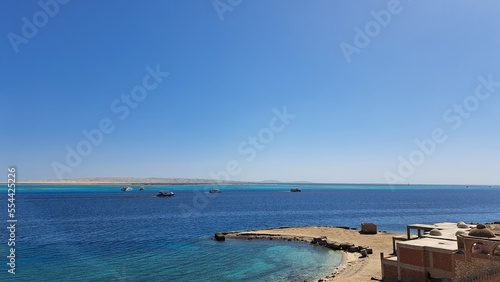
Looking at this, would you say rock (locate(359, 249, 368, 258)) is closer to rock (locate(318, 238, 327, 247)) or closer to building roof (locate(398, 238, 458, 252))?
rock (locate(318, 238, 327, 247))

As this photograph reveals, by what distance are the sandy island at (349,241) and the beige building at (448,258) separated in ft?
11.6

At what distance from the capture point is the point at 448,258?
26.3 metres

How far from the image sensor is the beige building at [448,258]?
22.1 meters

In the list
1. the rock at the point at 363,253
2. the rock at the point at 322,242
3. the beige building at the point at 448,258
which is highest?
the beige building at the point at 448,258

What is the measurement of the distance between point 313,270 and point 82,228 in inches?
2135

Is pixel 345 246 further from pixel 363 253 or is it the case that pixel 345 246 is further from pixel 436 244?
pixel 436 244

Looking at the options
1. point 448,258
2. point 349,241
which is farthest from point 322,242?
point 448,258

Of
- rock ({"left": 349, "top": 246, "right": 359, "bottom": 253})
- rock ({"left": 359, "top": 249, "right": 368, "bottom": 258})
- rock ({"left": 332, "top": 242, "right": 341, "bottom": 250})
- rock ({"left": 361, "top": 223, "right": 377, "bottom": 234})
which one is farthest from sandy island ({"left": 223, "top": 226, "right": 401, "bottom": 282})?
rock ({"left": 332, "top": 242, "right": 341, "bottom": 250})

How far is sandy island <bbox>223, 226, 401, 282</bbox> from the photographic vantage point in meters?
34.0

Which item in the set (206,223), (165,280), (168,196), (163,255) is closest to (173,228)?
(206,223)

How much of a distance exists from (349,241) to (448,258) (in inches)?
1082

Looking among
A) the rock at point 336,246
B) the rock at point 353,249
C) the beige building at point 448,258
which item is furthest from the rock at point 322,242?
the beige building at point 448,258

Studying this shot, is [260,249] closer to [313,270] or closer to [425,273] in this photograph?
[313,270]

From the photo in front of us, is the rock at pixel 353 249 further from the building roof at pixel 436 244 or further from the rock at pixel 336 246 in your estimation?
the building roof at pixel 436 244
